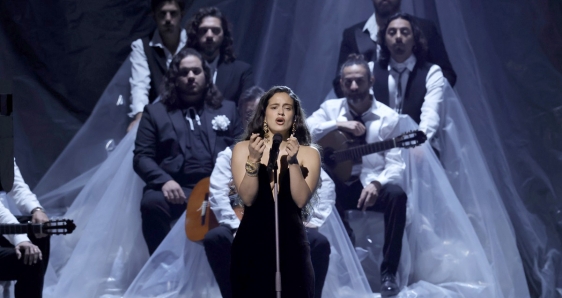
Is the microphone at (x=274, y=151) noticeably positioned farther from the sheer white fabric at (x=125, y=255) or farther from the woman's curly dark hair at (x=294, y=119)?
the sheer white fabric at (x=125, y=255)

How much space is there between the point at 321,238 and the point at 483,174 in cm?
123

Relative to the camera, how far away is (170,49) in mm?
4922

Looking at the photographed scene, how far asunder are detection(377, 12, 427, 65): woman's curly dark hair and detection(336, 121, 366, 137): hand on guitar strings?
1.53ft

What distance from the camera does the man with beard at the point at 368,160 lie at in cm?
445

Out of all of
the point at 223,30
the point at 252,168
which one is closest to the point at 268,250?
the point at 252,168

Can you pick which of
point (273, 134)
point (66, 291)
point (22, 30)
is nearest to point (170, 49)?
point (22, 30)

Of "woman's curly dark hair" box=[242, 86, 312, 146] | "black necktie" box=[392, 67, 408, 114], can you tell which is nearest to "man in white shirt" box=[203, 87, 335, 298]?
"black necktie" box=[392, 67, 408, 114]

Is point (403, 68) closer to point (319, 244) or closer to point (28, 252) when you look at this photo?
point (319, 244)

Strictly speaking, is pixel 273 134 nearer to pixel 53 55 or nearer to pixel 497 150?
pixel 497 150

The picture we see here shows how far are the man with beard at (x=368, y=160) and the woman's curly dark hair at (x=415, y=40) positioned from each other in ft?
0.51

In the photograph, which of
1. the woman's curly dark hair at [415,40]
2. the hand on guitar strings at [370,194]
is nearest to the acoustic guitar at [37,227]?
the hand on guitar strings at [370,194]

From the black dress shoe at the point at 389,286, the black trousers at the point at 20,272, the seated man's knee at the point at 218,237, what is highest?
the seated man's knee at the point at 218,237

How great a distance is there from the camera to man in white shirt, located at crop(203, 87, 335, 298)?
4.01 m

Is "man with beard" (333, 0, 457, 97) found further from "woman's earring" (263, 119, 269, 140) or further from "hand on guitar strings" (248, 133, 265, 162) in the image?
"hand on guitar strings" (248, 133, 265, 162)
